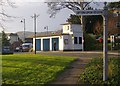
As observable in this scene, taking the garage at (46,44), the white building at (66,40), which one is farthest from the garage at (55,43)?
the garage at (46,44)

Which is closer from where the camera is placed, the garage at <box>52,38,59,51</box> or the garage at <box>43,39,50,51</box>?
the garage at <box>52,38,59,51</box>

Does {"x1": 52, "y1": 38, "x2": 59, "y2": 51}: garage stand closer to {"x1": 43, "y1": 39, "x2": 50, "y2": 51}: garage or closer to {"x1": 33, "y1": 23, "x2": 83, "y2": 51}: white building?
{"x1": 33, "y1": 23, "x2": 83, "y2": 51}: white building

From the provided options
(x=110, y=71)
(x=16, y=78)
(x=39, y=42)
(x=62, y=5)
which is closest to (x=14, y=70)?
(x=16, y=78)

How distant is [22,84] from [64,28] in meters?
46.0

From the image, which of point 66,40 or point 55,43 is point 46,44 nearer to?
point 55,43

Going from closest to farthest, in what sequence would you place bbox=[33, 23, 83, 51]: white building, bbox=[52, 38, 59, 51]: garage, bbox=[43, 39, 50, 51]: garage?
1. bbox=[33, 23, 83, 51]: white building
2. bbox=[52, 38, 59, 51]: garage
3. bbox=[43, 39, 50, 51]: garage

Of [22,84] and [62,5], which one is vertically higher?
[62,5]

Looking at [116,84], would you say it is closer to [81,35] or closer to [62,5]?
[62,5]

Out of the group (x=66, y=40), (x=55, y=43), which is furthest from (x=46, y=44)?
(x=66, y=40)

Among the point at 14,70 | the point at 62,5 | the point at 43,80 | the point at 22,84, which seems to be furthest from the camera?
the point at 62,5

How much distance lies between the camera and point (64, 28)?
5703 cm

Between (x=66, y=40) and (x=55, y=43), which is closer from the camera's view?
(x=66, y=40)

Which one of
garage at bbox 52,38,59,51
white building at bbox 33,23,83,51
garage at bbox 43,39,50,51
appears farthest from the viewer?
garage at bbox 43,39,50,51

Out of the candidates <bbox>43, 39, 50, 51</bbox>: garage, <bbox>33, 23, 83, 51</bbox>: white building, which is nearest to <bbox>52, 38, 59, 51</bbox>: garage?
<bbox>33, 23, 83, 51</bbox>: white building
